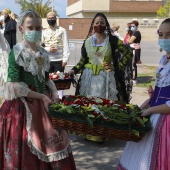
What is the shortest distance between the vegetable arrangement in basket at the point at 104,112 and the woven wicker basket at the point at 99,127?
0.09 ft

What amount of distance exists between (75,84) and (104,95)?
0.55m

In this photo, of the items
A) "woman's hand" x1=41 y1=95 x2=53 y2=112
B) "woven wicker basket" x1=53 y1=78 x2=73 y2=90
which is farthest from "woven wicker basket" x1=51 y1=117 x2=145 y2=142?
"woven wicker basket" x1=53 y1=78 x2=73 y2=90

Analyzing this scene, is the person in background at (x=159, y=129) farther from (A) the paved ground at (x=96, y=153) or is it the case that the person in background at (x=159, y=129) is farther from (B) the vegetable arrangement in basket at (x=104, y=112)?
(A) the paved ground at (x=96, y=153)

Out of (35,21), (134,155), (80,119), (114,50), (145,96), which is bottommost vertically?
(145,96)

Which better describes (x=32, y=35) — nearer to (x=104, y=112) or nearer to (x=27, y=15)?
(x=27, y=15)

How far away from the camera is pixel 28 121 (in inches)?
115

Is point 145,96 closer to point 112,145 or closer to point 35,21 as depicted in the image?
point 112,145

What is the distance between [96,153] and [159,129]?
1903mm

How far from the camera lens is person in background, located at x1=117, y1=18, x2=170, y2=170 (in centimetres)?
261

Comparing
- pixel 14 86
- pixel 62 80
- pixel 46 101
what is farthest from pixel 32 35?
pixel 62 80

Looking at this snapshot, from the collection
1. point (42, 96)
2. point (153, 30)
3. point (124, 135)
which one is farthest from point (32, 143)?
point (153, 30)

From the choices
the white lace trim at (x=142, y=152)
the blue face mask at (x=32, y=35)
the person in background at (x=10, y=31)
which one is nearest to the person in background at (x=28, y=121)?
the blue face mask at (x=32, y=35)

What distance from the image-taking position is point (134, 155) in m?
2.84

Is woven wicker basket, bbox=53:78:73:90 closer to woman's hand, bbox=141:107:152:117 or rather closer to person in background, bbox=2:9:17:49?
woman's hand, bbox=141:107:152:117
